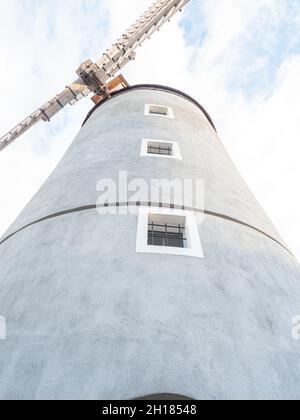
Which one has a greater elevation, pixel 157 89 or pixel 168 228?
pixel 157 89

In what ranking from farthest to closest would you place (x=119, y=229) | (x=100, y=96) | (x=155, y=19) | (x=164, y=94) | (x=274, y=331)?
(x=155, y=19), (x=100, y=96), (x=164, y=94), (x=119, y=229), (x=274, y=331)

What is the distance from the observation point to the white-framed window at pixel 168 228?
5.89m

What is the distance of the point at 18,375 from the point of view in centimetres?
386

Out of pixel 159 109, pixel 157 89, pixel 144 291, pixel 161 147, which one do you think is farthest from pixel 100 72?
pixel 144 291

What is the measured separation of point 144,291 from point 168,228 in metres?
2.09

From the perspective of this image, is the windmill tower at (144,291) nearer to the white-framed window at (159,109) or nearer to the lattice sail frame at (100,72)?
the white-framed window at (159,109)

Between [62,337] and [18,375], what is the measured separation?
0.59 meters

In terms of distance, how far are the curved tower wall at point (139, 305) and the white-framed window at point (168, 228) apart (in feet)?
0.42

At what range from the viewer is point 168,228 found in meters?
6.63

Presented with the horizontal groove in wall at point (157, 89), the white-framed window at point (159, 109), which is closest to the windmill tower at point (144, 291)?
the white-framed window at point (159, 109)

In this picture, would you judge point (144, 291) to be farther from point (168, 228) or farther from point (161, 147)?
point (161, 147)

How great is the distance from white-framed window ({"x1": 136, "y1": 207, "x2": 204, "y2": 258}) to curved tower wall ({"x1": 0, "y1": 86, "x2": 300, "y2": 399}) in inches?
5.0
